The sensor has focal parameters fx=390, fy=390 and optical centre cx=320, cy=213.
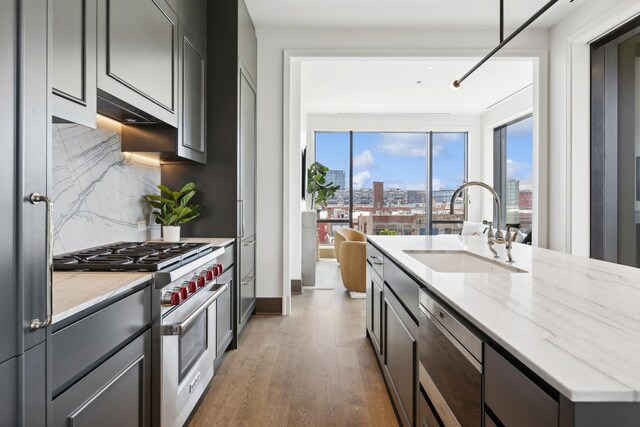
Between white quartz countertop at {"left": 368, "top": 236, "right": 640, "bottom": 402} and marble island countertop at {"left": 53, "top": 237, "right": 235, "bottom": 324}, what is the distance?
39.6 inches

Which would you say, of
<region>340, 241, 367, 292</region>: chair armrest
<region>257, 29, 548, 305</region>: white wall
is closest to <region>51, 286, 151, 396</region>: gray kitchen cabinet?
<region>257, 29, 548, 305</region>: white wall

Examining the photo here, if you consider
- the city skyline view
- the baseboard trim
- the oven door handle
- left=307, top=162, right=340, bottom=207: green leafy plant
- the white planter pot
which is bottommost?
the baseboard trim

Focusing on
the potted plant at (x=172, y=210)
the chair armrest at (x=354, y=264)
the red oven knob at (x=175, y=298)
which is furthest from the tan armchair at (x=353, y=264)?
the red oven knob at (x=175, y=298)

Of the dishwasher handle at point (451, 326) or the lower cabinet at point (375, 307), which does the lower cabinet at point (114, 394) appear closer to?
the dishwasher handle at point (451, 326)

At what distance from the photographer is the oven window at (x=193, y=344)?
5.88ft

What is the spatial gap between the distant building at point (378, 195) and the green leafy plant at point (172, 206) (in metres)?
5.58

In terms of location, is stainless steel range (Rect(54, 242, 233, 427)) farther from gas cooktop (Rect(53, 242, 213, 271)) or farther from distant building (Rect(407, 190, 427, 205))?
distant building (Rect(407, 190, 427, 205))

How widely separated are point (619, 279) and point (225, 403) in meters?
1.93

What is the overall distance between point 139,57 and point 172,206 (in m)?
1.11

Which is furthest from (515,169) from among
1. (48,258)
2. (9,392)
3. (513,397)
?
(9,392)

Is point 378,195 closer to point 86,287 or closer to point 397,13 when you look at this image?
point 397,13

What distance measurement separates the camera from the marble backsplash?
5.87 feet

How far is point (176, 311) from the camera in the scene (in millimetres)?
1717

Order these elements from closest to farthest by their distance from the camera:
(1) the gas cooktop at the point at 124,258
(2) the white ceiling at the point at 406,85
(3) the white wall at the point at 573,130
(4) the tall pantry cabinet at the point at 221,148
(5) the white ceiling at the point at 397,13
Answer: (1) the gas cooktop at the point at 124,258, (4) the tall pantry cabinet at the point at 221,148, (5) the white ceiling at the point at 397,13, (3) the white wall at the point at 573,130, (2) the white ceiling at the point at 406,85
